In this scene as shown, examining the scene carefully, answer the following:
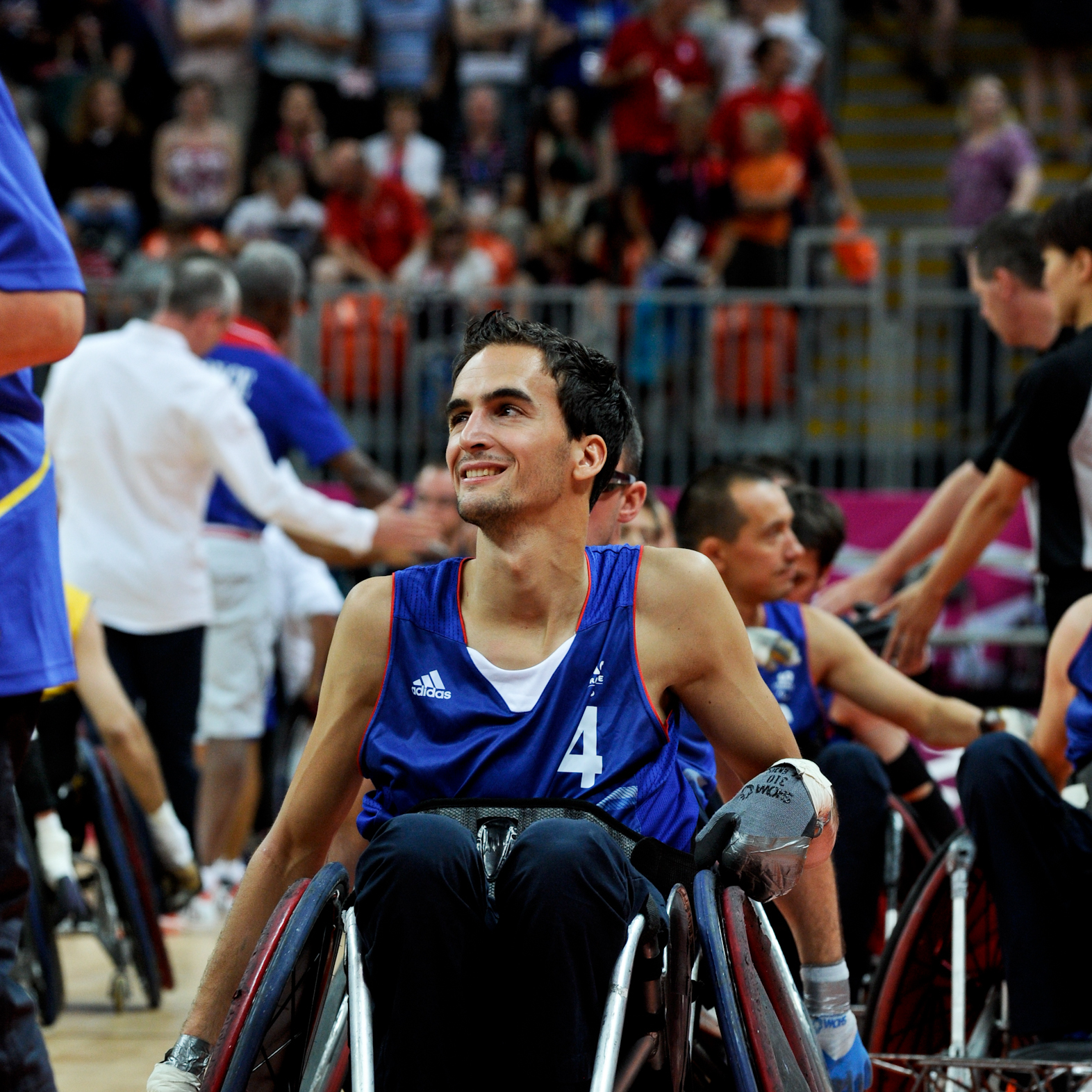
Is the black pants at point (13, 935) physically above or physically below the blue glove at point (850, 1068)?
above

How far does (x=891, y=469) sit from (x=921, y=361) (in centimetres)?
61

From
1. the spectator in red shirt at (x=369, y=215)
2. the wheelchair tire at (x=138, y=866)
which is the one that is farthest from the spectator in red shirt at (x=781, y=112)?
the wheelchair tire at (x=138, y=866)

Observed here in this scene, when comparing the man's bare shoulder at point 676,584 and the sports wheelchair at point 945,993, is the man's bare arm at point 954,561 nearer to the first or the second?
the sports wheelchair at point 945,993

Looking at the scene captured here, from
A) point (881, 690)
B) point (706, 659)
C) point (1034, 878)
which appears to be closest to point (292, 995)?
point (706, 659)

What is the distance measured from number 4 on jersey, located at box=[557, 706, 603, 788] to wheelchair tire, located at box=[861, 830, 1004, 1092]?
1.09 metres

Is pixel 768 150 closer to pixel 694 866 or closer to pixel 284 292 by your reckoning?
pixel 284 292

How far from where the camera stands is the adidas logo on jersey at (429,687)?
232 centimetres

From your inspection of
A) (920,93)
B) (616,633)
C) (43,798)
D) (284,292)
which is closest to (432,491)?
(284,292)

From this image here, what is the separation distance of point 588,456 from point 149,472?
122 inches

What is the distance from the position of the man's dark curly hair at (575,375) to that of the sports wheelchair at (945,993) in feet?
3.64

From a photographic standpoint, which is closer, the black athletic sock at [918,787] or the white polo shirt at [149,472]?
A: the black athletic sock at [918,787]

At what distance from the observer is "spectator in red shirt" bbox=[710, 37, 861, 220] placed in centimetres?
952

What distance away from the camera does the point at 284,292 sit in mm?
5938

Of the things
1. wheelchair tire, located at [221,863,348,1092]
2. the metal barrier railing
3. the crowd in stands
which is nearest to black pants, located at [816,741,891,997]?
wheelchair tire, located at [221,863,348,1092]
